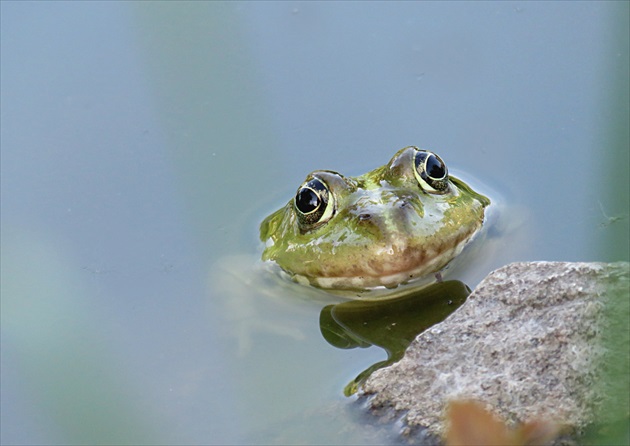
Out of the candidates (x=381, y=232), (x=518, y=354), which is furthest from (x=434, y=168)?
(x=518, y=354)

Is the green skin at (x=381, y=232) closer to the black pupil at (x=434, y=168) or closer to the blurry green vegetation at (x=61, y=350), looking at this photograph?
the black pupil at (x=434, y=168)

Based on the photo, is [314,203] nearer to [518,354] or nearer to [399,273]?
[399,273]

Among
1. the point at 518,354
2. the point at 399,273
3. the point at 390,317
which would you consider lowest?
the point at 390,317

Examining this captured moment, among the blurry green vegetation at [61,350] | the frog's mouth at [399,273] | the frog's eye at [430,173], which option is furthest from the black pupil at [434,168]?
the blurry green vegetation at [61,350]

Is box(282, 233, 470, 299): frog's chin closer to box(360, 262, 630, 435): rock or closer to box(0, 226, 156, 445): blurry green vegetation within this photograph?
box(360, 262, 630, 435): rock

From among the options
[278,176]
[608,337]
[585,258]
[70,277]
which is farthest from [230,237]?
[608,337]

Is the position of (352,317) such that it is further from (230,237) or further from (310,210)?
(230,237)

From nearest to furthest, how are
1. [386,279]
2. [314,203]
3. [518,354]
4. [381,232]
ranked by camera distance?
[518,354] < [381,232] < [386,279] < [314,203]
